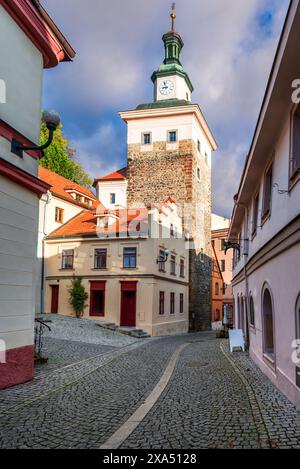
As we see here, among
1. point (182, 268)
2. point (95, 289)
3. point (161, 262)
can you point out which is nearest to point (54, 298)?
point (95, 289)

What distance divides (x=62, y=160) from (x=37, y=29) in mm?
32239

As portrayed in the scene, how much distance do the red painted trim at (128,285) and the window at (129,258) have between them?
90 cm

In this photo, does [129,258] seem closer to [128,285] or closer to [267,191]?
[128,285]

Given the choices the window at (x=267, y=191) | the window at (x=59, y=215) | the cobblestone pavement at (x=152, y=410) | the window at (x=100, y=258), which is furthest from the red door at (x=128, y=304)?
the window at (x=267, y=191)

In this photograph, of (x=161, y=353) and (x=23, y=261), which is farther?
(x=161, y=353)

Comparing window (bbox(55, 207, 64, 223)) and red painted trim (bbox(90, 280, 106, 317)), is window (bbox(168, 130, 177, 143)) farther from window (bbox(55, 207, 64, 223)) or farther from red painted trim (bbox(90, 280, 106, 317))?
red painted trim (bbox(90, 280, 106, 317))

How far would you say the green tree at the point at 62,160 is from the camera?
127 ft

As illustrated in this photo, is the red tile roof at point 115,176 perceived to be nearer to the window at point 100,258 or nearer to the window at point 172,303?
the window at point 100,258

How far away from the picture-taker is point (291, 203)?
6.88 meters

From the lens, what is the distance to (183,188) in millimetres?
34000
